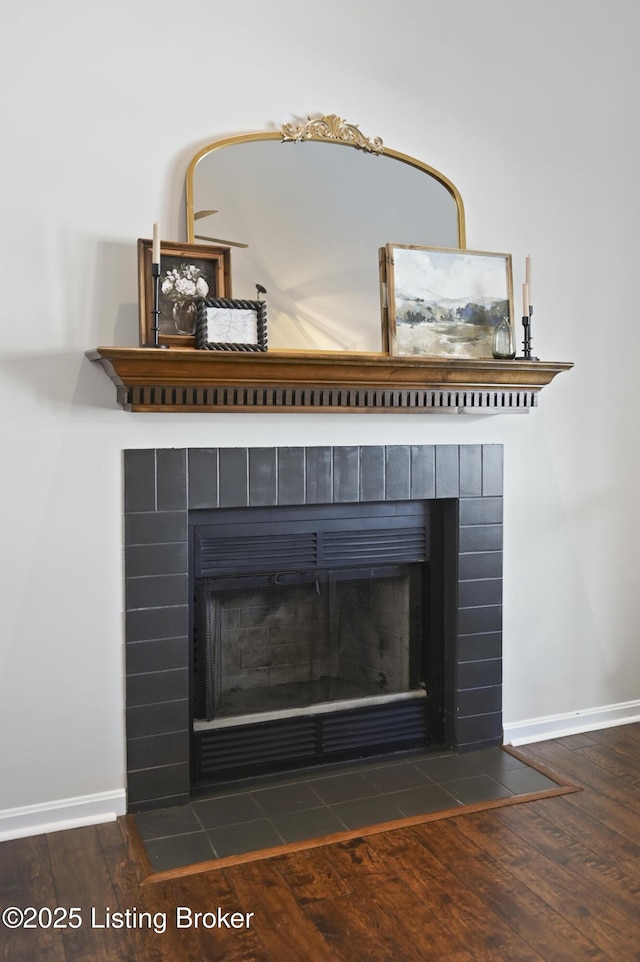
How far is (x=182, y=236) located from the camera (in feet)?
8.04

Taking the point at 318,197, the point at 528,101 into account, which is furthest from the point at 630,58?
the point at 318,197

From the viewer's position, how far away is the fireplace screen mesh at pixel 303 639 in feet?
8.87

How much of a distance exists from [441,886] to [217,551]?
1152mm

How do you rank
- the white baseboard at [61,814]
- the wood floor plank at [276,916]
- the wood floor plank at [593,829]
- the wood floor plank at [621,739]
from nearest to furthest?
1. the wood floor plank at [276,916]
2. the wood floor plank at [593,829]
3. the white baseboard at [61,814]
4. the wood floor plank at [621,739]

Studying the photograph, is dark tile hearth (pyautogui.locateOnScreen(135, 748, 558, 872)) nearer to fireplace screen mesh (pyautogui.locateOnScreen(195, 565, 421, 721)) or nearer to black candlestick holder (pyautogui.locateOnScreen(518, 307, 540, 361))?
fireplace screen mesh (pyautogui.locateOnScreen(195, 565, 421, 721))

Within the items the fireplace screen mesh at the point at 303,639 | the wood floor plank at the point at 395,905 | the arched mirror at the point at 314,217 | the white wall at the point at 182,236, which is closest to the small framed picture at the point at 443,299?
the arched mirror at the point at 314,217

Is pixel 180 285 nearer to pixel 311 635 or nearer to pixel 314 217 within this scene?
pixel 314 217

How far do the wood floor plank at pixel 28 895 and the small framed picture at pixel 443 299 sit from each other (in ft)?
5.80

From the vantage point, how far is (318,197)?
Answer: 2600 millimetres

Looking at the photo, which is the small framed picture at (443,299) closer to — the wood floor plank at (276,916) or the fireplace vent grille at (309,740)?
the fireplace vent grille at (309,740)

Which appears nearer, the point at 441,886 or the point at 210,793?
the point at 441,886

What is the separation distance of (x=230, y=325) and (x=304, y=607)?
1.01 metres

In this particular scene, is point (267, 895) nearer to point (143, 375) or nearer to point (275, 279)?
point (143, 375)

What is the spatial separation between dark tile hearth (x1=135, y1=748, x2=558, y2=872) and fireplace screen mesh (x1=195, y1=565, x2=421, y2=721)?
25 cm
